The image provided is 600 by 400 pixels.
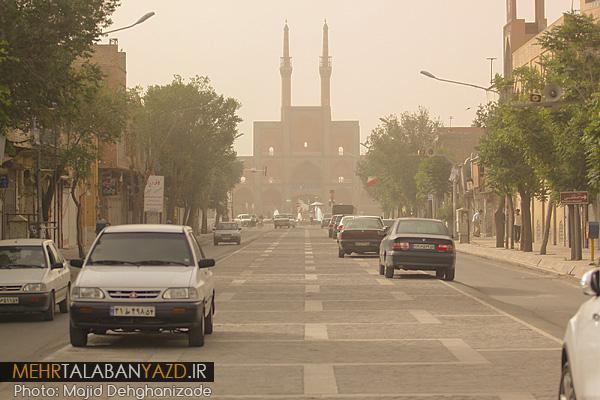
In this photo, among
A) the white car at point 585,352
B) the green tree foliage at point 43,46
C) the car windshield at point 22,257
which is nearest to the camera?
the white car at point 585,352

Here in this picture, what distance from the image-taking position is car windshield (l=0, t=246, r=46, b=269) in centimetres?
2141

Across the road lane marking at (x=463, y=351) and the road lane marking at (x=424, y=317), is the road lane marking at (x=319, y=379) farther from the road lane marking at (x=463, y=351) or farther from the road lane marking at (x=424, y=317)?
the road lane marking at (x=424, y=317)

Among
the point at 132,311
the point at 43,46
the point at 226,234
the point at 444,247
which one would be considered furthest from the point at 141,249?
the point at 226,234

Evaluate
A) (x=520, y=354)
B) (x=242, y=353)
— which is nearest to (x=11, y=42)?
(x=242, y=353)

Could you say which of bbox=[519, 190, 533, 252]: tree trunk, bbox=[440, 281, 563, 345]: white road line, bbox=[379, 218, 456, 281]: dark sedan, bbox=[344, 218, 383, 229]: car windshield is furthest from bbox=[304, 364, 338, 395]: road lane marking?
bbox=[519, 190, 533, 252]: tree trunk

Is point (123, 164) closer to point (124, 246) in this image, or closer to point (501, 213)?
point (501, 213)

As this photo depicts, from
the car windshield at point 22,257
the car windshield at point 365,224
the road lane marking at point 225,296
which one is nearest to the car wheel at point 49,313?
the car windshield at point 22,257

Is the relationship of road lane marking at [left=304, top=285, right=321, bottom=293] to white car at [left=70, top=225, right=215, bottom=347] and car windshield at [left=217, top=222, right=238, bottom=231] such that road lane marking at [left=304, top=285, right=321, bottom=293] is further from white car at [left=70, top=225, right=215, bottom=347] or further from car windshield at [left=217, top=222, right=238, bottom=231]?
car windshield at [left=217, top=222, right=238, bottom=231]

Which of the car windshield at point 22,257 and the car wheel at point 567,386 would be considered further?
the car windshield at point 22,257

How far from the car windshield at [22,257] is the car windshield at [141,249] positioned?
5.62m

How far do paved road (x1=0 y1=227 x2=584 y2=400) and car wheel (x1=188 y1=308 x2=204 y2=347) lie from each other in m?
0.14

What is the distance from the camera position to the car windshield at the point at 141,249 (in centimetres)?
1587

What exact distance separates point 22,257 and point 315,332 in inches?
262

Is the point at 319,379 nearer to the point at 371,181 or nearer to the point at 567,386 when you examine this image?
the point at 567,386
